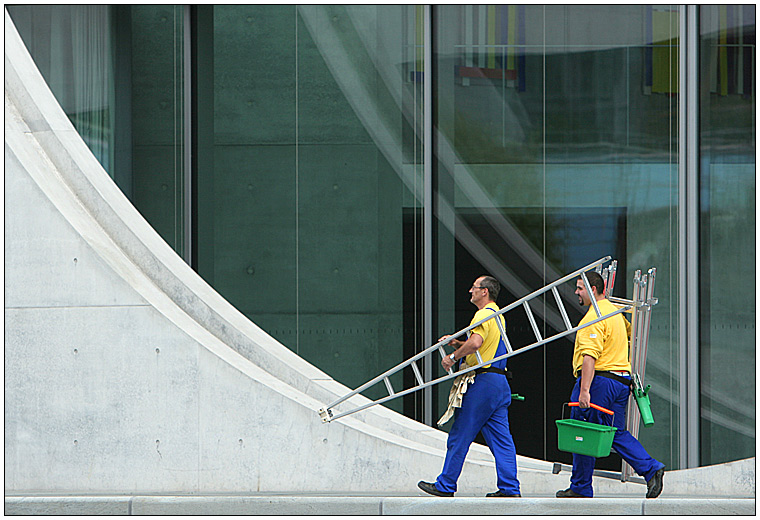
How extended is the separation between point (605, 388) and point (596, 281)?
836 mm

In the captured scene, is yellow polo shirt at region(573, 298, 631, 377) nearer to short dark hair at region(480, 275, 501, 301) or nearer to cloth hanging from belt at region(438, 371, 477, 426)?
short dark hair at region(480, 275, 501, 301)

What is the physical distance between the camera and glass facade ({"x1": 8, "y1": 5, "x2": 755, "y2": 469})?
973 cm

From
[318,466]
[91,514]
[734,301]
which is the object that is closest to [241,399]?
[318,466]

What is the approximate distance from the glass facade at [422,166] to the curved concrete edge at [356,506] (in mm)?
3349

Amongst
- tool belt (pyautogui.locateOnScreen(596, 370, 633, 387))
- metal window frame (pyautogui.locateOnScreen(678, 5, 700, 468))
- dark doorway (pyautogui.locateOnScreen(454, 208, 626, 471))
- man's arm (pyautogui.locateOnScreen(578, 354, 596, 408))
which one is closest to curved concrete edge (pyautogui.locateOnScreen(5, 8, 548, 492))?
man's arm (pyautogui.locateOnScreen(578, 354, 596, 408))

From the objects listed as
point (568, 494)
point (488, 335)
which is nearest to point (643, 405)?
point (568, 494)

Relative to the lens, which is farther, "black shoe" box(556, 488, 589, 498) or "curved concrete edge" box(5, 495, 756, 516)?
"black shoe" box(556, 488, 589, 498)

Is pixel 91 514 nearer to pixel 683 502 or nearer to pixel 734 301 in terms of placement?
pixel 683 502

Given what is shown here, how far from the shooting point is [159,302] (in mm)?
7234

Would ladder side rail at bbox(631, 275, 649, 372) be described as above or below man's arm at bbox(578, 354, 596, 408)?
above

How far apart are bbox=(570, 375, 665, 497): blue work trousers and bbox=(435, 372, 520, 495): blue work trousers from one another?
529 mm

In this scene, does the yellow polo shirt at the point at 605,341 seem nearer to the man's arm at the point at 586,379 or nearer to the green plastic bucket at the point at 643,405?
the man's arm at the point at 586,379

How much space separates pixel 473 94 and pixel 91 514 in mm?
5988

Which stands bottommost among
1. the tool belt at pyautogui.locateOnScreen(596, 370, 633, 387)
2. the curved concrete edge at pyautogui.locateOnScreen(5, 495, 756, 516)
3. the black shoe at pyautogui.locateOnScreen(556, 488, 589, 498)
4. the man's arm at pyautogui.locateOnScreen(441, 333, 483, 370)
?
the curved concrete edge at pyautogui.locateOnScreen(5, 495, 756, 516)
